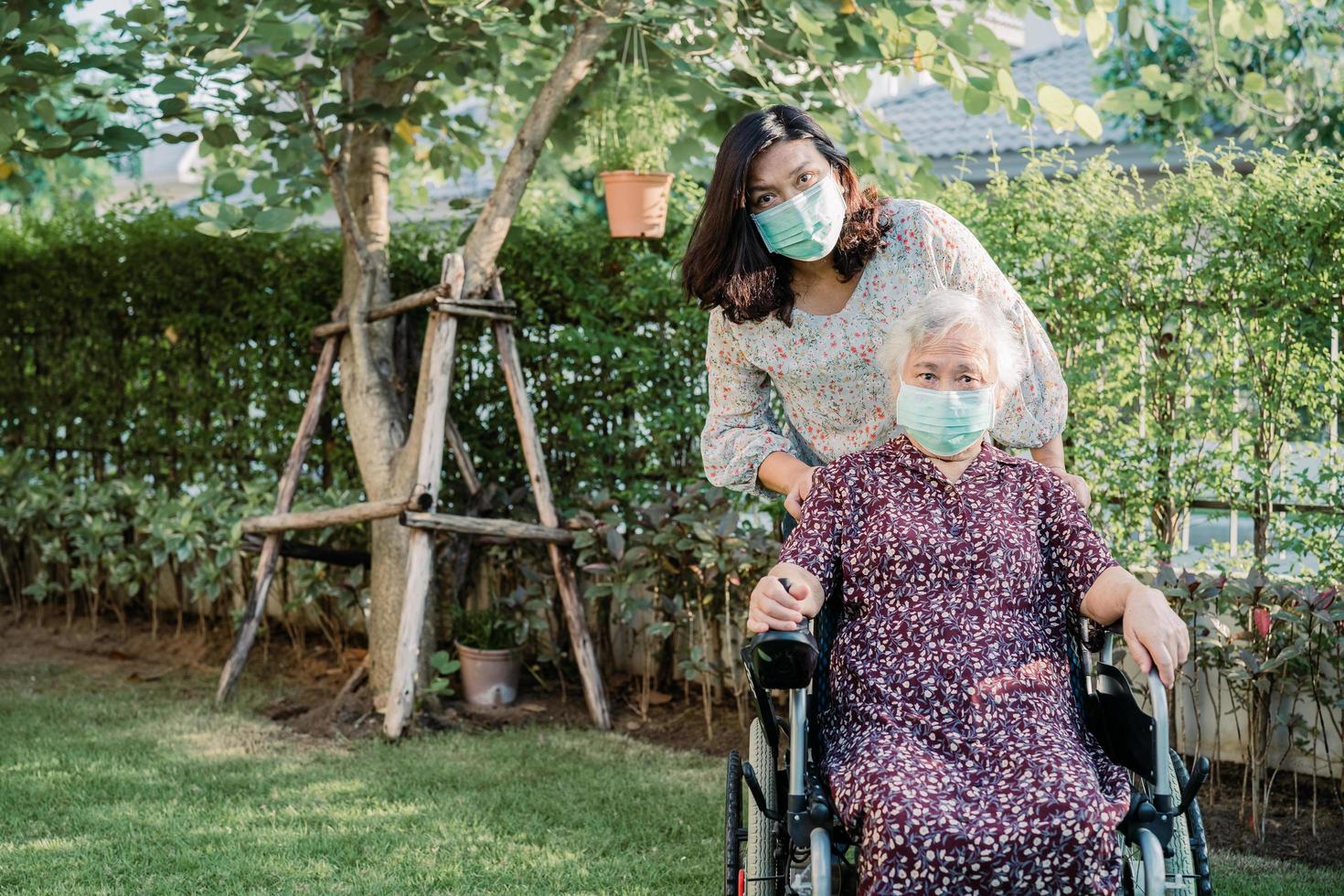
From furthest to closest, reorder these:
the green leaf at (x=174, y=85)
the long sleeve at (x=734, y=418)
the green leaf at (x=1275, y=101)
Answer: the green leaf at (x=1275, y=101) < the green leaf at (x=174, y=85) < the long sleeve at (x=734, y=418)

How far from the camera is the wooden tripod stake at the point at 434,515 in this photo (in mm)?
4398

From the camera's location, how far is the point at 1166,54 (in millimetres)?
8484

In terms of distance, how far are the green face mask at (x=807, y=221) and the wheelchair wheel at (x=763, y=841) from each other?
3.00ft

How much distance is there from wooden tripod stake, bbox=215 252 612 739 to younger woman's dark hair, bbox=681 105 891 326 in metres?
2.02

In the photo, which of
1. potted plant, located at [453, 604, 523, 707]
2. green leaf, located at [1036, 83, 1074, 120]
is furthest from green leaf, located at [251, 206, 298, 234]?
green leaf, located at [1036, 83, 1074, 120]

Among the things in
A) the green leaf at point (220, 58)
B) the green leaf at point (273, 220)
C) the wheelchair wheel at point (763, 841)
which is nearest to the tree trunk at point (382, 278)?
the green leaf at point (273, 220)

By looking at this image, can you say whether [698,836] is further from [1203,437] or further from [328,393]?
[328,393]

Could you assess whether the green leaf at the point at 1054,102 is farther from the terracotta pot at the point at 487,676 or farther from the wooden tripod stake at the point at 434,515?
the terracotta pot at the point at 487,676

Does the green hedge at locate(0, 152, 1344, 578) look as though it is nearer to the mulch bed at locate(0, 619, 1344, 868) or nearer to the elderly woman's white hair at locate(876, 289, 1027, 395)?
the elderly woman's white hair at locate(876, 289, 1027, 395)

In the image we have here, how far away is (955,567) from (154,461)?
486 cm

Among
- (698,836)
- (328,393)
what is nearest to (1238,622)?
(698,836)

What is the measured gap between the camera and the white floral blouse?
258cm

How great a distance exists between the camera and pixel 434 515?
4418 mm

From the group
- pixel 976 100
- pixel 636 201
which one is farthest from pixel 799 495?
pixel 636 201
